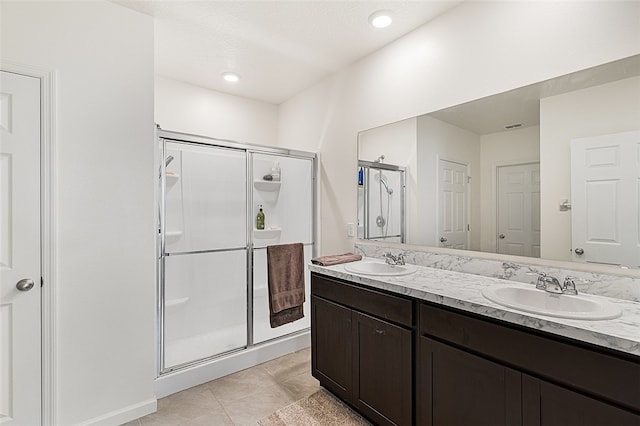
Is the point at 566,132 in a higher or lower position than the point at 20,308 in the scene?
higher

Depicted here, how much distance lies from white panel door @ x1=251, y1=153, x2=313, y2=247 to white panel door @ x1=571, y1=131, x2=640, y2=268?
2.12 meters

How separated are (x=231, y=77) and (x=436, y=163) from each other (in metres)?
2.17

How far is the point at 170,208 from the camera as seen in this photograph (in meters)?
2.40

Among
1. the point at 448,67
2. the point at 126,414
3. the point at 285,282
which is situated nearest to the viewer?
the point at 126,414

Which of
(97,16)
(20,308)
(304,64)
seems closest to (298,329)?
(20,308)

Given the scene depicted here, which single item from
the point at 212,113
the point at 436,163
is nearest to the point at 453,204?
the point at 436,163

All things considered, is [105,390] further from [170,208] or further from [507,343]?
[507,343]

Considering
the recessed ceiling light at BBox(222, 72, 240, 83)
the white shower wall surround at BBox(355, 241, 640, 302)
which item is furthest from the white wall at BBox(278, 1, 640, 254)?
the recessed ceiling light at BBox(222, 72, 240, 83)

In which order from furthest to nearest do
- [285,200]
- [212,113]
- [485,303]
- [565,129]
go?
[212,113] < [285,200] < [565,129] < [485,303]

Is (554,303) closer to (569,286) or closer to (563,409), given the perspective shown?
(569,286)

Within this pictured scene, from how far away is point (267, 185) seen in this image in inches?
115

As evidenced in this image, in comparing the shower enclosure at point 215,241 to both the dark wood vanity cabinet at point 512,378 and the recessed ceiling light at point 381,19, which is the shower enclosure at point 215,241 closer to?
the recessed ceiling light at point 381,19

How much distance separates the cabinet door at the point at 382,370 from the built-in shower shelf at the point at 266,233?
129 centimetres

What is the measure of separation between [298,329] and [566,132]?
259 cm
